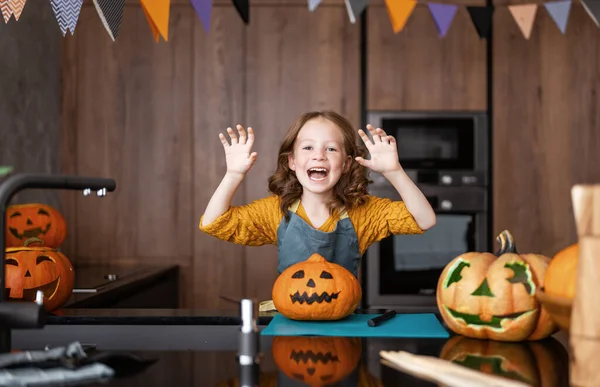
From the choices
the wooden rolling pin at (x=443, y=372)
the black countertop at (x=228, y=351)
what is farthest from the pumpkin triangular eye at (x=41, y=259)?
the wooden rolling pin at (x=443, y=372)

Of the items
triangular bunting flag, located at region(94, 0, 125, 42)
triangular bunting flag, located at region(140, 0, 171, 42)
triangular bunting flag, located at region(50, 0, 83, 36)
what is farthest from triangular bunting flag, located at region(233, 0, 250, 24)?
triangular bunting flag, located at region(50, 0, 83, 36)

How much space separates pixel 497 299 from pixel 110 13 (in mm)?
1479

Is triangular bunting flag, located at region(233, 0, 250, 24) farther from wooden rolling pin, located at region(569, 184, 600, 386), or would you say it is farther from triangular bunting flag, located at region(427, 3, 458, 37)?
wooden rolling pin, located at region(569, 184, 600, 386)

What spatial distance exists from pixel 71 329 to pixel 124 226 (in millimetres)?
1968

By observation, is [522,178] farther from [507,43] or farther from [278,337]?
[278,337]

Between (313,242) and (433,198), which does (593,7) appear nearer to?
(433,198)

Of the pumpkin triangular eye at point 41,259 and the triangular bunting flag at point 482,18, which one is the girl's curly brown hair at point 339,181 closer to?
the pumpkin triangular eye at point 41,259

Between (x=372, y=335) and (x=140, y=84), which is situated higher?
(x=140, y=84)

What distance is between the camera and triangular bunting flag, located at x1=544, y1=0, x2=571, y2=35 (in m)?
2.70

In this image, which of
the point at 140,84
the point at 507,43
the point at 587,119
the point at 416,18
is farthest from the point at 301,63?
the point at 587,119

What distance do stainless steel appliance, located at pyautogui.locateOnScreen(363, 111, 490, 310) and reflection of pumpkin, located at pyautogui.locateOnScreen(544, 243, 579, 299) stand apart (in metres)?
2.10

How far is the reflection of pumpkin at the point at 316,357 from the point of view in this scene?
698 millimetres

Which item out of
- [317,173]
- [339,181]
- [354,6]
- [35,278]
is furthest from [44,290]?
[354,6]

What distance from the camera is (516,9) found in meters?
2.73
